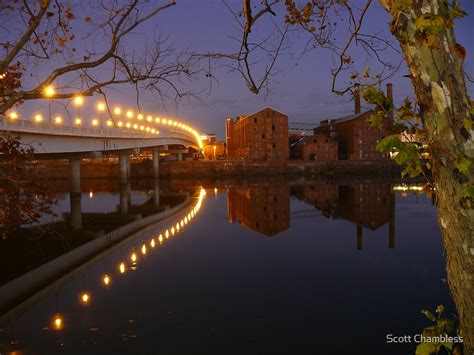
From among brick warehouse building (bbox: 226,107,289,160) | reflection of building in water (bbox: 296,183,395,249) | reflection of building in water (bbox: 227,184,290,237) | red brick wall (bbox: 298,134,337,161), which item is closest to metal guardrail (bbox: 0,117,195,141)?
reflection of building in water (bbox: 227,184,290,237)

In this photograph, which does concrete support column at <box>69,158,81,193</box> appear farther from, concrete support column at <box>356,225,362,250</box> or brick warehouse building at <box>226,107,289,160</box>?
brick warehouse building at <box>226,107,289,160</box>

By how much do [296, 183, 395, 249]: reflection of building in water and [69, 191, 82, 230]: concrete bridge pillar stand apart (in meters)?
18.3

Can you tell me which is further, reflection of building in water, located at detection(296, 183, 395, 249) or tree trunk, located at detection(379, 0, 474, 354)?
reflection of building in water, located at detection(296, 183, 395, 249)

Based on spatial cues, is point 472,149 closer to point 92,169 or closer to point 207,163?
point 207,163

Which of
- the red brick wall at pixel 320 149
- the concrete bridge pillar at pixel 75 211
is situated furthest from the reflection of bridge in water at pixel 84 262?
the red brick wall at pixel 320 149

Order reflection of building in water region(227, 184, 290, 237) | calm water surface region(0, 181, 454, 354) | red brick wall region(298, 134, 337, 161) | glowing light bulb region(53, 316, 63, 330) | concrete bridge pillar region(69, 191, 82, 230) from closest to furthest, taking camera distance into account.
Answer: calm water surface region(0, 181, 454, 354) < glowing light bulb region(53, 316, 63, 330) < reflection of building in water region(227, 184, 290, 237) < concrete bridge pillar region(69, 191, 82, 230) < red brick wall region(298, 134, 337, 161)

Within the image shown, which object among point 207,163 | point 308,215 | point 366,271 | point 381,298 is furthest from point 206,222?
point 207,163

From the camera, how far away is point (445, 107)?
280 centimetres

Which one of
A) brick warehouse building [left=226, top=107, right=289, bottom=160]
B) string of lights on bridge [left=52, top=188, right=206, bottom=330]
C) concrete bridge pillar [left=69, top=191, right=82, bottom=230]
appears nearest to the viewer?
string of lights on bridge [left=52, top=188, right=206, bottom=330]

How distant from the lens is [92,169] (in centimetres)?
8144

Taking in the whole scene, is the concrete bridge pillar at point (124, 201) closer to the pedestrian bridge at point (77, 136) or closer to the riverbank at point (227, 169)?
the pedestrian bridge at point (77, 136)

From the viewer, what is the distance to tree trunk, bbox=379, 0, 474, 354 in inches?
110

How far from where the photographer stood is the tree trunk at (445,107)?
2789 mm

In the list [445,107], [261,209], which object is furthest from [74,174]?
[445,107]
